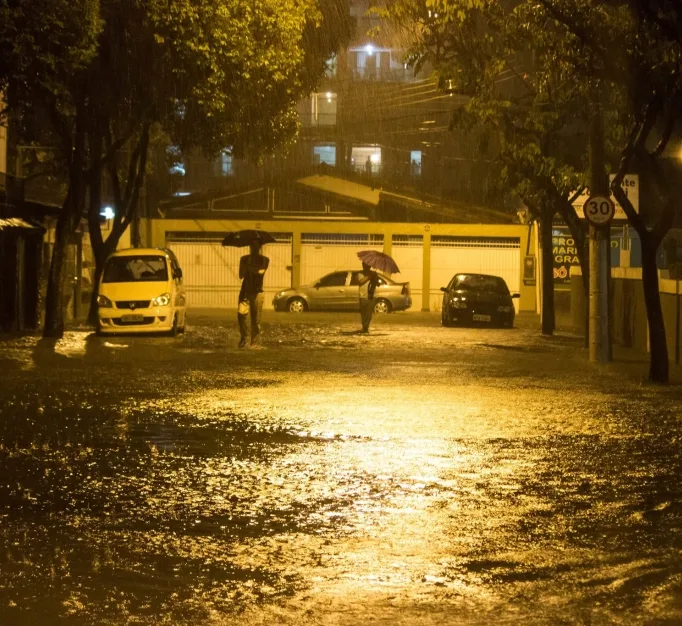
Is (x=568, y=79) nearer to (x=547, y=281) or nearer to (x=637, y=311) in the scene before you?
(x=637, y=311)

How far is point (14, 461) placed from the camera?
10.3m

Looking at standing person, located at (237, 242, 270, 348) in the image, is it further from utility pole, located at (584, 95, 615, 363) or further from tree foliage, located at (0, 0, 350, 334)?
utility pole, located at (584, 95, 615, 363)

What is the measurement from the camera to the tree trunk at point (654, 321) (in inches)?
675

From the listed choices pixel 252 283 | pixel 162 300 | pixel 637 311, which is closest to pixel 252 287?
pixel 252 283

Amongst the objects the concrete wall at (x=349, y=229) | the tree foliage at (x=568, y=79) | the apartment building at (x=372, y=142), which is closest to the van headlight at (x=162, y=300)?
the tree foliage at (x=568, y=79)

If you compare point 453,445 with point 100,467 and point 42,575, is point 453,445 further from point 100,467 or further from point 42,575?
point 42,575

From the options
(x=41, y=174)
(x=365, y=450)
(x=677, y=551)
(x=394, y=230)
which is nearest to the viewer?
(x=677, y=551)

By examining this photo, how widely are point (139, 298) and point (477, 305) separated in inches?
405

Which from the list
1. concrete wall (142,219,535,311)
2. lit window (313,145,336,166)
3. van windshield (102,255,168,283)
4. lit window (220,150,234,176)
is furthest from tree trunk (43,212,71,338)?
lit window (313,145,336,166)

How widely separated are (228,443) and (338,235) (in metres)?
34.1

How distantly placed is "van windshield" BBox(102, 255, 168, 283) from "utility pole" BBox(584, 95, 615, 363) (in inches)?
381

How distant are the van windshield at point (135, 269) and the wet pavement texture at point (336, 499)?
829 cm

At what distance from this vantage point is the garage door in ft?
147

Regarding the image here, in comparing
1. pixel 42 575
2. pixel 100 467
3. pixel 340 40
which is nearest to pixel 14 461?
pixel 100 467
